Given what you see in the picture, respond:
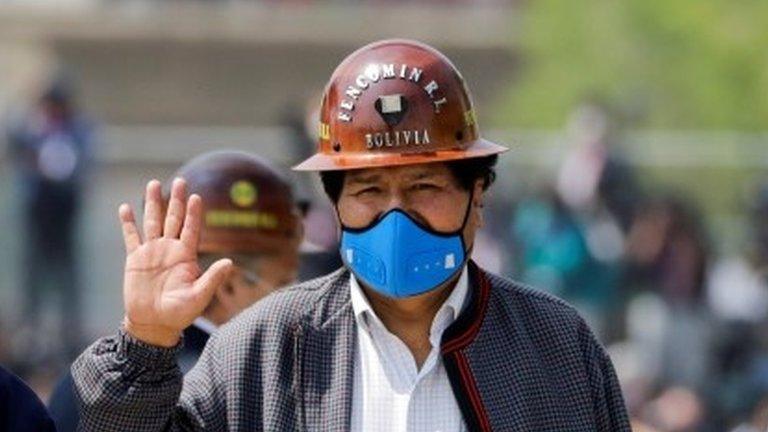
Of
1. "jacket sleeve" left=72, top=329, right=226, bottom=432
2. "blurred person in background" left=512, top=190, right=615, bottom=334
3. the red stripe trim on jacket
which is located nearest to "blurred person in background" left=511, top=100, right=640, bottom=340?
"blurred person in background" left=512, top=190, right=615, bottom=334

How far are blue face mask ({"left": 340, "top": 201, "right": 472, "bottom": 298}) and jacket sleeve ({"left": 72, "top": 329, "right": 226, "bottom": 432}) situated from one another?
0.42m

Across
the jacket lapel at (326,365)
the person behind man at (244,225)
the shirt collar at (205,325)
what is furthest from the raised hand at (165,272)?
the person behind man at (244,225)

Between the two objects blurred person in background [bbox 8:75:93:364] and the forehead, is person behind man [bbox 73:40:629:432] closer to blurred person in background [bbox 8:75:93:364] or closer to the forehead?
the forehead

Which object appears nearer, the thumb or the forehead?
the thumb

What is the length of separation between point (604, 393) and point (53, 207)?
1143cm

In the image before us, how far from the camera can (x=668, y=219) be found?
1627cm

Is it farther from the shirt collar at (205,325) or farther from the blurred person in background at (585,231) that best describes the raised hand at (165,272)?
the blurred person in background at (585,231)

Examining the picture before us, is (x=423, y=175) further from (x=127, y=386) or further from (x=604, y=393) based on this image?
(x=127, y=386)

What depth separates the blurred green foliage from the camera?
27391mm

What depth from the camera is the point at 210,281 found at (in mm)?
5379

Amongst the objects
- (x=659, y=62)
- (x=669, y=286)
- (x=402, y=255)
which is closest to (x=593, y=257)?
(x=669, y=286)

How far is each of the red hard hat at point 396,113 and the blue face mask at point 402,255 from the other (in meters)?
0.13

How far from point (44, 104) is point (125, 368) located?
11356 millimetres

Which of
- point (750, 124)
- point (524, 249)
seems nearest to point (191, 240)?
point (524, 249)
